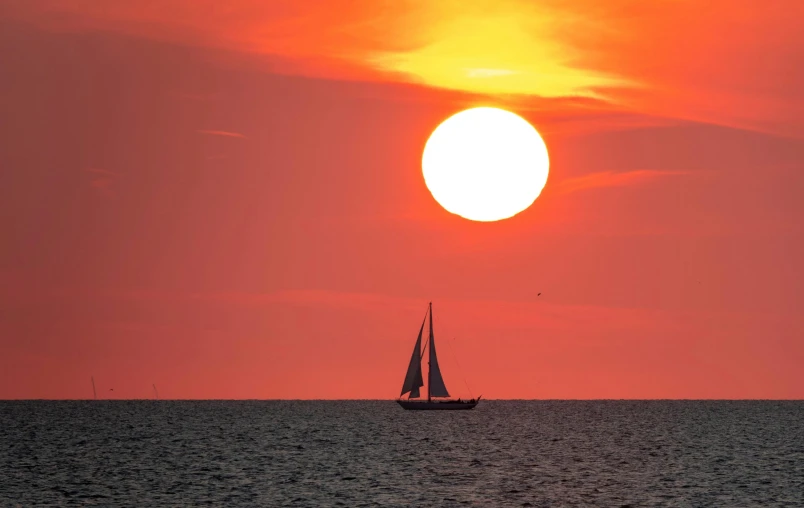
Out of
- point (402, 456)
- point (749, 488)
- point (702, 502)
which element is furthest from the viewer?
point (402, 456)

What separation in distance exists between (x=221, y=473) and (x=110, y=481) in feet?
35.1

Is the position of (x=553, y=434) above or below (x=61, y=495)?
above

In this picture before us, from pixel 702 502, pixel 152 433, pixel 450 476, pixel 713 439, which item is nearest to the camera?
pixel 702 502

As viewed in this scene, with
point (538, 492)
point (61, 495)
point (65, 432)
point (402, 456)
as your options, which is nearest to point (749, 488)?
point (538, 492)

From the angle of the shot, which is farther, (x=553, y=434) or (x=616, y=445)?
(x=553, y=434)

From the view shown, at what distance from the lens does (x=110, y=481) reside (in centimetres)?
10031

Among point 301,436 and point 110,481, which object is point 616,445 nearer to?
point 301,436

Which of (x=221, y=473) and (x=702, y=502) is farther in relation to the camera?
(x=221, y=473)

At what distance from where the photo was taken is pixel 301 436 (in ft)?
582

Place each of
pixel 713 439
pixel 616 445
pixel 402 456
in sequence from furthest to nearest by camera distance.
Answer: pixel 713 439, pixel 616 445, pixel 402 456

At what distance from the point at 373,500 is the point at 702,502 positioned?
24068 mm

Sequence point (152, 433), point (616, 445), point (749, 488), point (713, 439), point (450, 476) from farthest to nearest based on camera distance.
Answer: point (152, 433) → point (713, 439) → point (616, 445) → point (450, 476) → point (749, 488)

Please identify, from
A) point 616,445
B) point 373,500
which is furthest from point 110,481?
point 616,445

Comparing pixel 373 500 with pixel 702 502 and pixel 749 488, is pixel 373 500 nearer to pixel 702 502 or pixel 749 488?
pixel 702 502
